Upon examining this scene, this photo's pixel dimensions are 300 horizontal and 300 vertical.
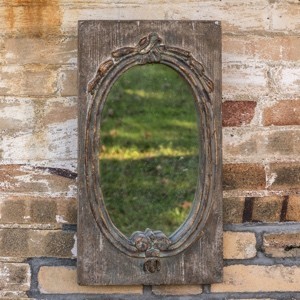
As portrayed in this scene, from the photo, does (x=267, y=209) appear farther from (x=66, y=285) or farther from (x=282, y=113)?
(x=66, y=285)

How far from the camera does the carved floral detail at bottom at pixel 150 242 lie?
7.22 ft

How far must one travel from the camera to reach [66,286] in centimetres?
229

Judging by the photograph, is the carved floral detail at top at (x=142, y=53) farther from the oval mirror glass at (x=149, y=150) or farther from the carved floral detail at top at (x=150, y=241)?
the carved floral detail at top at (x=150, y=241)

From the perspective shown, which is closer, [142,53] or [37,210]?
[142,53]

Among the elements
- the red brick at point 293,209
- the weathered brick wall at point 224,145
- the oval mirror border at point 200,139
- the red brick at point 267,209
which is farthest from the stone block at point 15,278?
the red brick at point 293,209

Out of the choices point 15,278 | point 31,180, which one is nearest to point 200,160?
point 31,180

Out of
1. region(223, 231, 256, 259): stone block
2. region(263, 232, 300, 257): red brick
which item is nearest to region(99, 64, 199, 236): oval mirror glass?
region(223, 231, 256, 259): stone block

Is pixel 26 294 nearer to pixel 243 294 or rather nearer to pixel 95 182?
pixel 95 182

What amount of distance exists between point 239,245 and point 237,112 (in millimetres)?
411

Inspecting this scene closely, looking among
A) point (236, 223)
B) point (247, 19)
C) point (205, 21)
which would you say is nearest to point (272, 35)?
point (247, 19)

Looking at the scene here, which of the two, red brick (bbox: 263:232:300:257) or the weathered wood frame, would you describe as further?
red brick (bbox: 263:232:300:257)

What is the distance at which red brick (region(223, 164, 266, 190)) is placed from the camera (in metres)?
2.30

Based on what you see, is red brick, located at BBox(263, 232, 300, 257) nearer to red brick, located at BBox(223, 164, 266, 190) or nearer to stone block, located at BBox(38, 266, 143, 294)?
red brick, located at BBox(223, 164, 266, 190)

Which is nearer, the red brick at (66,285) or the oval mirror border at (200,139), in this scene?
the oval mirror border at (200,139)
